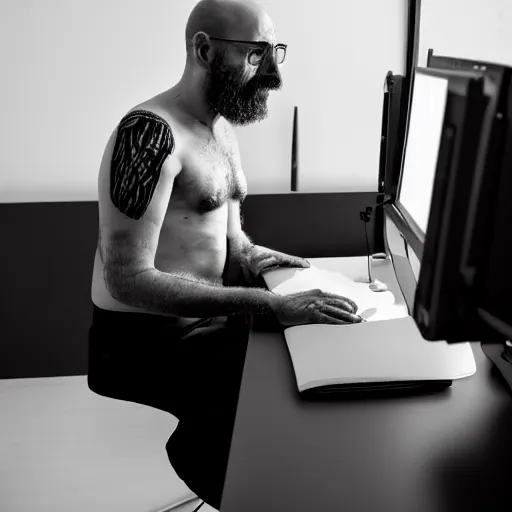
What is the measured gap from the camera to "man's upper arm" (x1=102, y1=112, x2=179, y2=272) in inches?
56.3

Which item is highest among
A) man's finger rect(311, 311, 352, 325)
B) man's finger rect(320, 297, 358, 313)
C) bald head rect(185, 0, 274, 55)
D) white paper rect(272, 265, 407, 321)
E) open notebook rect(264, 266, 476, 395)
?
bald head rect(185, 0, 274, 55)

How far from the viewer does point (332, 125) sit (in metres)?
2.47

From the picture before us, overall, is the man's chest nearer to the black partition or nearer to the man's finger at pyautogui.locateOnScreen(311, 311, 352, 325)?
the man's finger at pyautogui.locateOnScreen(311, 311, 352, 325)

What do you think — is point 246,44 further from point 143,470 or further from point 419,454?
point 143,470

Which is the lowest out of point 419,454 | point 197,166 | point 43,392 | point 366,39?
point 43,392

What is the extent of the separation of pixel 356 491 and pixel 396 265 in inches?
36.1

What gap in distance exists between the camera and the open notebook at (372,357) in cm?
95

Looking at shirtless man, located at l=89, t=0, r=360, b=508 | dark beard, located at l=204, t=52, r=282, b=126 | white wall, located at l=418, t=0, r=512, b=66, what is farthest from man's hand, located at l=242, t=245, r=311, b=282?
white wall, located at l=418, t=0, r=512, b=66

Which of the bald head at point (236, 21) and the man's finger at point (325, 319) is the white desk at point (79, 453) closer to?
the man's finger at point (325, 319)

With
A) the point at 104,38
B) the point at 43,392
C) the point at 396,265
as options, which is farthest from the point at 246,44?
the point at 43,392

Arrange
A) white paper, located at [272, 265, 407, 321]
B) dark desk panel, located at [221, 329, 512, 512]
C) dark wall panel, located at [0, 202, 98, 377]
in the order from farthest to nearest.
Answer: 1. dark wall panel, located at [0, 202, 98, 377]
2. white paper, located at [272, 265, 407, 321]
3. dark desk panel, located at [221, 329, 512, 512]

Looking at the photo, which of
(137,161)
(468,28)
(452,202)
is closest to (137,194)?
(137,161)

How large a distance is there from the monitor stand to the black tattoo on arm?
2.55 feet

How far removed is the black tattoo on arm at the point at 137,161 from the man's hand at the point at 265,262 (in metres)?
0.36
